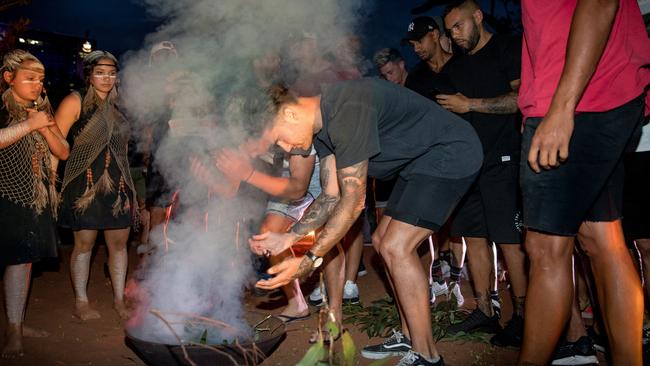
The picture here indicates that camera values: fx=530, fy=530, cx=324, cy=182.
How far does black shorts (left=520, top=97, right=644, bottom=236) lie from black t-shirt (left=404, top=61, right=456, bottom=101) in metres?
2.25

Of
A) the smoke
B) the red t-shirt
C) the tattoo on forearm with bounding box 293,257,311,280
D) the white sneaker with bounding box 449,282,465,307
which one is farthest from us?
the white sneaker with bounding box 449,282,465,307

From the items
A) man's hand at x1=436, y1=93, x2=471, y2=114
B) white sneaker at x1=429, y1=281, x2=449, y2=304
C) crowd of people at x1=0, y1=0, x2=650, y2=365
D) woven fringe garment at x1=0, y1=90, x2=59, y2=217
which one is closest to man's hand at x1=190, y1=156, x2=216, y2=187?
crowd of people at x1=0, y1=0, x2=650, y2=365

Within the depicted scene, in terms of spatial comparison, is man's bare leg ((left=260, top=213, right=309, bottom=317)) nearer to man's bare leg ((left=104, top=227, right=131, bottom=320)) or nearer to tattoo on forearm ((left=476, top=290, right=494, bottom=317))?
man's bare leg ((left=104, top=227, right=131, bottom=320))

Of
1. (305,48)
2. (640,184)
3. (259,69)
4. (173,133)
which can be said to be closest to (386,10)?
(305,48)

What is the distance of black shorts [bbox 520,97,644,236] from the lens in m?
2.27

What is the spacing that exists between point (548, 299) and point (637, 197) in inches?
60.0

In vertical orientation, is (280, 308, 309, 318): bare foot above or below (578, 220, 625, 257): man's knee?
below

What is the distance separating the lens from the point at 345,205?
2.85m

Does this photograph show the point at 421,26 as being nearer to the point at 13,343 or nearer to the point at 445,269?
the point at 445,269

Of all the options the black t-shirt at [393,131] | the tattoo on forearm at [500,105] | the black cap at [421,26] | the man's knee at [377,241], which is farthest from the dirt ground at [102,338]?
the black cap at [421,26]

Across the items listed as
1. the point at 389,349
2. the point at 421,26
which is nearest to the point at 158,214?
the point at 389,349

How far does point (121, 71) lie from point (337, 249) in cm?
244

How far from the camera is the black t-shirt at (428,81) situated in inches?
183

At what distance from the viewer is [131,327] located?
309 centimetres
